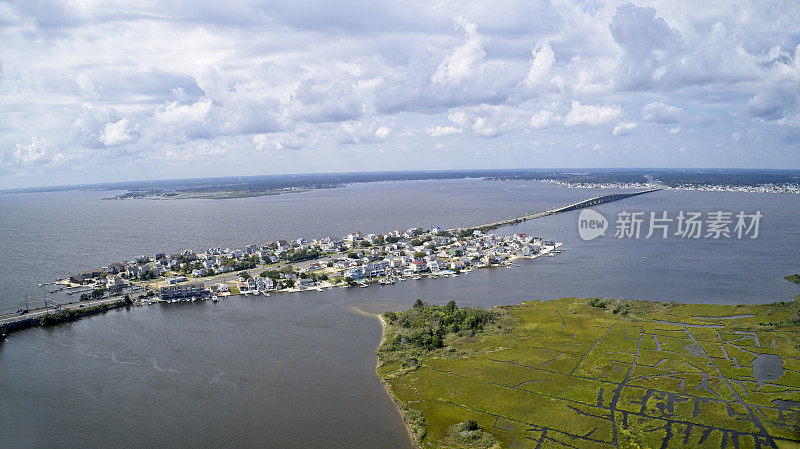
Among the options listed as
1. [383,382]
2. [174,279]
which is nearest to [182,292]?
[174,279]

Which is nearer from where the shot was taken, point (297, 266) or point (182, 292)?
point (182, 292)

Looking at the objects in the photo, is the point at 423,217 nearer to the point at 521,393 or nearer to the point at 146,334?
the point at 146,334

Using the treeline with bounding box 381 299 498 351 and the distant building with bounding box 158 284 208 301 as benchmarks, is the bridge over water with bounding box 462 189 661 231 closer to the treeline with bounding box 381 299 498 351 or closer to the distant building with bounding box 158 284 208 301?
the treeline with bounding box 381 299 498 351

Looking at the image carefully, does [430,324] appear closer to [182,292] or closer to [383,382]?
[383,382]

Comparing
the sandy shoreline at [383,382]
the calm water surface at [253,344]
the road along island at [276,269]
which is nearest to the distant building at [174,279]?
the road along island at [276,269]

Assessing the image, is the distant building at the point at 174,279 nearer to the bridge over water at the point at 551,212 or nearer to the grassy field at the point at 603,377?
the grassy field at the point at 603,377

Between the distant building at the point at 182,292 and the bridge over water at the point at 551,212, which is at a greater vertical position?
the bridge over water at the point at 551,212

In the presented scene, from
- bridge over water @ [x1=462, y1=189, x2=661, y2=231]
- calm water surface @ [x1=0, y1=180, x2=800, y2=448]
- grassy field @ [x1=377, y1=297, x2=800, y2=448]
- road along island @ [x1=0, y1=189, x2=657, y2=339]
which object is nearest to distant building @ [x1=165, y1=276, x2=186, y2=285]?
road along island @ [x1=0, y1=189, x2=657, y2=339]
